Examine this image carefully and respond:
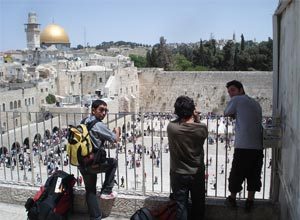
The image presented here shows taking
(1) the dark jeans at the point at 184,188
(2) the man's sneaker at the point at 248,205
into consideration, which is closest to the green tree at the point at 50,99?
(2) the man's sneaker at the point at 248,205

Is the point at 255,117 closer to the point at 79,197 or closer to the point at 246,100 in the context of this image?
the point at 246,100

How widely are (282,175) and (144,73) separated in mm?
33408

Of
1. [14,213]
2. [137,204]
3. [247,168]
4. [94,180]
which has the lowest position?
[14,213]

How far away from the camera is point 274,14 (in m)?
3.51

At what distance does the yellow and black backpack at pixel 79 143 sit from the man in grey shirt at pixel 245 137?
1202 millimetres

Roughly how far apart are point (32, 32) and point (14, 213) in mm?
59415

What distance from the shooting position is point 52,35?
56.6 m

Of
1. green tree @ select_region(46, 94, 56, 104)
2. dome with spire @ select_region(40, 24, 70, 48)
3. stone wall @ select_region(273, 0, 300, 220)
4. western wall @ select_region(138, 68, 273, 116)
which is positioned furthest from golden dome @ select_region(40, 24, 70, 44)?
stone wall @ select_region(273, 0, 300, 220)

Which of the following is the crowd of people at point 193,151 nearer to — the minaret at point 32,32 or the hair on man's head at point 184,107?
the hair on man's head at point 184,107

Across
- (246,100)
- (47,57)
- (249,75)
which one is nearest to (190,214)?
(246,100)

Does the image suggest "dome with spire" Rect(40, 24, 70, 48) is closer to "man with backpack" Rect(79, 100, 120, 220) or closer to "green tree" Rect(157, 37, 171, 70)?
"green tree" Rect(157, 37, 171, 70)

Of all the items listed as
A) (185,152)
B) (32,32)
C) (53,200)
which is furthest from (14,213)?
Result: (32,32)

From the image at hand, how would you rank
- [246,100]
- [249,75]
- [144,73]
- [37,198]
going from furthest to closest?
[144,73], [249,75], [37,198], [246,100]

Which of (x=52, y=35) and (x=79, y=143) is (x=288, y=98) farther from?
(x=52, y=35)
